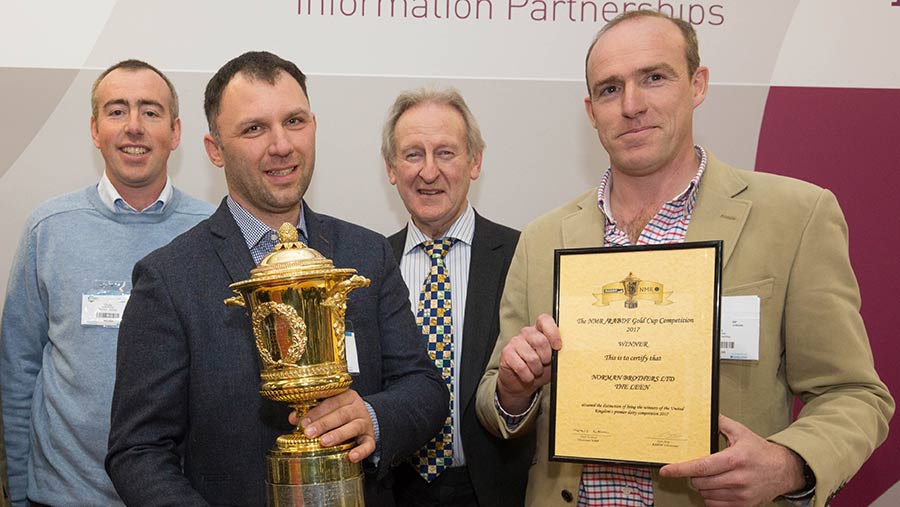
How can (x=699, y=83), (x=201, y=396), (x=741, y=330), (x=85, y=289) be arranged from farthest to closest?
(x=85, y=289), (x=699, y=83), (x=201, y=396), (x=741, y=330)

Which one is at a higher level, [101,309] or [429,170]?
[429,170]

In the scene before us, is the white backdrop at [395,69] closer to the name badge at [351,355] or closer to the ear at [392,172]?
the ear at [392,172]

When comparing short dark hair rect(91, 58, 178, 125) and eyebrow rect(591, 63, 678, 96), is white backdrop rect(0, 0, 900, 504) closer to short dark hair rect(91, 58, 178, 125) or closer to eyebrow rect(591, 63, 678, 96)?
short dark hair rect(91, 58, 178, 125)

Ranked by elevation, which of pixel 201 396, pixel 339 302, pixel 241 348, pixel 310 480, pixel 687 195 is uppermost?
pixel 687 195

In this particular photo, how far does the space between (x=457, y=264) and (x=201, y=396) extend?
1270 mm

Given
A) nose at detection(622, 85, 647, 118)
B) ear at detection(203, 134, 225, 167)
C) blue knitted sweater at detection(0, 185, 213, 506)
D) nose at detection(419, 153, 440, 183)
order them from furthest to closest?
1. nose at detection(419, 153, 440, 183)
2. blue knitted sweater at detection(0, 185, 213, 506)
3. ear at detection(203, 134, 225, 167)
4. nose at detection(622, 85, 647, 118)

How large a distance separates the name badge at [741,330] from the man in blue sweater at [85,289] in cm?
205

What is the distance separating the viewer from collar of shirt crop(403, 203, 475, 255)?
10.4 ft

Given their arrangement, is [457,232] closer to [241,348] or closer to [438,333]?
[438,333]

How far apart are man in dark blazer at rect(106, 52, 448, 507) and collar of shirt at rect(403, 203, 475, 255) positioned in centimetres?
80

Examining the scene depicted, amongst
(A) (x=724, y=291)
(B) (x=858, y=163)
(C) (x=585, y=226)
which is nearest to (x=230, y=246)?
(C) (x=585, y=226)

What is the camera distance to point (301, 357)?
1.77 m

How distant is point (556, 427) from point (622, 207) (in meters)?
0.63

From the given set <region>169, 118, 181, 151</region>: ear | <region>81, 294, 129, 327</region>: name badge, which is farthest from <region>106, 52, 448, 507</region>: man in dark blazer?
<region>169, 118, 181, 151</region>: ear
